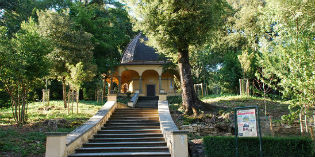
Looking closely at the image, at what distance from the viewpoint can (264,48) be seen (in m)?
10.2

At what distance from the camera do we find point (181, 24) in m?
13.7

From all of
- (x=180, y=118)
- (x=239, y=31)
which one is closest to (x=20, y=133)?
(x=180, y=118)

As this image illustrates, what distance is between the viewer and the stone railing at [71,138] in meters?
7.56

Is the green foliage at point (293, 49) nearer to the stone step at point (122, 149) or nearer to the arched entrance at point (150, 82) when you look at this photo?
the stone step at point (122, 149)

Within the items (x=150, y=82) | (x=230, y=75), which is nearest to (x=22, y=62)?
(x=150, y=82)

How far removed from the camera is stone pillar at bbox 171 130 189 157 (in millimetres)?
8047

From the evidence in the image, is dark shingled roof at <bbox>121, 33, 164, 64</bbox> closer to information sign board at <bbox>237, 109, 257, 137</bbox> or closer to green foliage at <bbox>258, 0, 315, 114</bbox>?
green foliage at <bbox>258, 0, 315, 114</bbox>

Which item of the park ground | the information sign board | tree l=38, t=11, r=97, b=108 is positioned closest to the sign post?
the information sign board

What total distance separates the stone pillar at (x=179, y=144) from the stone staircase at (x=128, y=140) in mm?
559

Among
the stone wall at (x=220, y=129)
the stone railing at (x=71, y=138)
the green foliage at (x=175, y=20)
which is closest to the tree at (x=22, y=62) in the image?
the stone railing at (x=71, y=138)

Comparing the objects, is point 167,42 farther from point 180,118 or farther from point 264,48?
point 264,48

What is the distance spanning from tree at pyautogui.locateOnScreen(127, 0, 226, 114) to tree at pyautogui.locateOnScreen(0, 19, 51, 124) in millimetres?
5523

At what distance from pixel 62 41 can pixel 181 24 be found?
959cm

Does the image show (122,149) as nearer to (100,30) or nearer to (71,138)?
(71,138)
